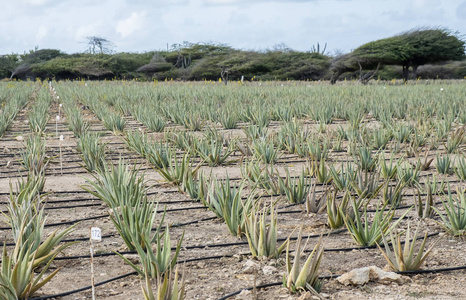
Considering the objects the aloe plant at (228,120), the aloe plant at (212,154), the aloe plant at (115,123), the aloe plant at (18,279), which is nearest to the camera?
the aloe plant at (18,279)

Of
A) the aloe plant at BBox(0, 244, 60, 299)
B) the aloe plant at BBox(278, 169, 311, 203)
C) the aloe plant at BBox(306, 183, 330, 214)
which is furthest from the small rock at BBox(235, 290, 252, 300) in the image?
the aloe plant at BBox(278, 169, 311, 203)

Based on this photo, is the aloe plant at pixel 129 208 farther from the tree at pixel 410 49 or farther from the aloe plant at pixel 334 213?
the tree at pixel 410 49

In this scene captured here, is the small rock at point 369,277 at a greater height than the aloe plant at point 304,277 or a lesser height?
lesser

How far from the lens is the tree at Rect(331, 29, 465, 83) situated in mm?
24906

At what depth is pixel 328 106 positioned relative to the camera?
9742mm

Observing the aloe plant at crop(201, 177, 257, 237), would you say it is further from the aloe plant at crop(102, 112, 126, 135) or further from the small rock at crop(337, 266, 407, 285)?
the aloe plant at crop(102, 112, 126, 135)

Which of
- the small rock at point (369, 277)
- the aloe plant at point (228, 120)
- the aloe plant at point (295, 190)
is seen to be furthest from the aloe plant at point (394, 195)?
the aloe plant at point (228, 120)

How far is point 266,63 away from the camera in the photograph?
32656 millimetres

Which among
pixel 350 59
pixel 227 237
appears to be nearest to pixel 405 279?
pixel 227 237

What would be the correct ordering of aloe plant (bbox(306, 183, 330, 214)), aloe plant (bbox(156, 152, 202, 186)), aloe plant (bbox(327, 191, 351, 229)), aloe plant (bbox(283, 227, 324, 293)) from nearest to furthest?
aloe plant (bbox(283, 227, 324, 293)) < aloe plant (bbox(327, 191, 351, 229)) < aloe plant (bbox(306, 183, 330, 214)) < aloe plant (bbox(156, 152, 202, 186))

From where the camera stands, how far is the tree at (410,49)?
81.7ft

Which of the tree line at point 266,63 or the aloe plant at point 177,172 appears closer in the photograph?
the aloe plant at point 177,172

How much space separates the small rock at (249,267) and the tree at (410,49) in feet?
74.9

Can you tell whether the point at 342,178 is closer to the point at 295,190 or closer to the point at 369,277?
the point at 295,190
